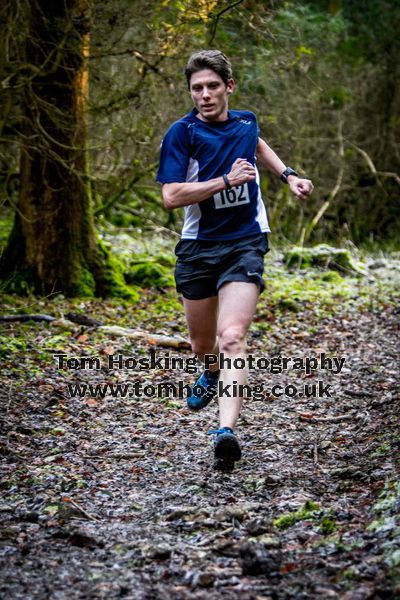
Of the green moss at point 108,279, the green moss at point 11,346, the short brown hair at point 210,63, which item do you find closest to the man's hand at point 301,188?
the short brown hair at point 210,63

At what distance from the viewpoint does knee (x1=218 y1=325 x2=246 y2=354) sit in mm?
4250

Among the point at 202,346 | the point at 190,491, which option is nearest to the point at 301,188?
the point at 202,346

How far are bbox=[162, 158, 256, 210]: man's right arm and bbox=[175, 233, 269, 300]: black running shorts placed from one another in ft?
1.14

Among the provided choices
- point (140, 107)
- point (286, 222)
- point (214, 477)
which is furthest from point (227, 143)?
point (286, 222)

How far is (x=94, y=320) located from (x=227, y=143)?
4.05 metres

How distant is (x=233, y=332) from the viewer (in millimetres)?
Result: 4254

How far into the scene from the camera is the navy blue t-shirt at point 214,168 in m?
4.48

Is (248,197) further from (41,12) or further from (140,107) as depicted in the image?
(140,107)

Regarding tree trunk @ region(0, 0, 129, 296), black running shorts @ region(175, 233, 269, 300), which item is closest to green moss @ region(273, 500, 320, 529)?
black running shorts @ region(175, 233, 269, 300)

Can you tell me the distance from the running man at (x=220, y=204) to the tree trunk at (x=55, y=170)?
13.0 ft

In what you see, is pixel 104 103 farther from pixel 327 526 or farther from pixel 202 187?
pixel 327 526

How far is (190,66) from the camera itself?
4.57m

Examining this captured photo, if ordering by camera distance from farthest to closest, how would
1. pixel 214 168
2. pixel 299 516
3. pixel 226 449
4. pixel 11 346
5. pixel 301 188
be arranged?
pixel 11 346 → pixel 301 188 → pixel 214 168 → pixel 226 449 → pixel 299 516

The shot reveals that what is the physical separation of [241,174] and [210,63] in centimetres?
81
